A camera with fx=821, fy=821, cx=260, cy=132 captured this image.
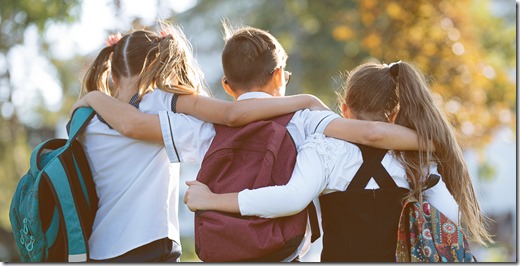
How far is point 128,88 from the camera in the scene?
330 centimetres

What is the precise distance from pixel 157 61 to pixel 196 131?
1.23 ft

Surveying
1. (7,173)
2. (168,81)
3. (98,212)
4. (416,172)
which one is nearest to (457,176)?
(416,172)

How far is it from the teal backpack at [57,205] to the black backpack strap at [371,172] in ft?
3.32

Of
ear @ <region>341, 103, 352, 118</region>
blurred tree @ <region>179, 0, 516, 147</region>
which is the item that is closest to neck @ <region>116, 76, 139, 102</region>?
ear @ <region>341, 103, 352, 118</region>

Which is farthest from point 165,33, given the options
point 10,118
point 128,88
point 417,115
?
point 10,118

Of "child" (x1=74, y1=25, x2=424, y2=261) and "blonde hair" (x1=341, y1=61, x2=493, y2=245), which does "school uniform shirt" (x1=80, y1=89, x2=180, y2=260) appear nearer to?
"child" (x1=74, y1=25, x2=424, y2=261)

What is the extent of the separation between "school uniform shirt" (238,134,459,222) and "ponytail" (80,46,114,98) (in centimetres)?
102

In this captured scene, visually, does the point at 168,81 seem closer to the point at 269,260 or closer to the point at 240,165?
the point at 240,165

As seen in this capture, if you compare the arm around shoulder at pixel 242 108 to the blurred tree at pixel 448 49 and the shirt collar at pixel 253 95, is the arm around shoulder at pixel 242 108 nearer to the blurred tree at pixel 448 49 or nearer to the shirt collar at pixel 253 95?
the shirt collar at pixel 253 95

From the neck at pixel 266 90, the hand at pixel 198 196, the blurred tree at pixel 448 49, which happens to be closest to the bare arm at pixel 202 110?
the neck at pixel 266 90

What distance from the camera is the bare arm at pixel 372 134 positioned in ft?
9.83

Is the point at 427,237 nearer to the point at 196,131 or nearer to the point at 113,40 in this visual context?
the point at 196,131

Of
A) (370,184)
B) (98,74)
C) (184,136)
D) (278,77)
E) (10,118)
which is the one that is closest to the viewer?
(370,184)

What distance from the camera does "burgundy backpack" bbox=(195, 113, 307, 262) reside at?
9.29 feet
